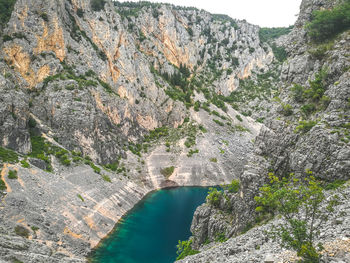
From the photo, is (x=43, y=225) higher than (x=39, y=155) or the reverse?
the reverse

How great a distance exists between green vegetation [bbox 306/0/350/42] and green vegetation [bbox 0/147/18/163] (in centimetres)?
5054

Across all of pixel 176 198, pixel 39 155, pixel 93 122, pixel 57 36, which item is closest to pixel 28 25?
pixel 57 36

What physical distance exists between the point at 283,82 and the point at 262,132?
9.47 meters

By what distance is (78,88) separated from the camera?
64.2m

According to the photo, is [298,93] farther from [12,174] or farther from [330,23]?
[12,174]

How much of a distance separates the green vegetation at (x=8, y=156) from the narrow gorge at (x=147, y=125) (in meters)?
0.24

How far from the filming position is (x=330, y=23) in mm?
31078

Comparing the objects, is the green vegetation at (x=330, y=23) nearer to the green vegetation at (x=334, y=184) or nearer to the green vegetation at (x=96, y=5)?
the green vegetation at (x=334, y=184)

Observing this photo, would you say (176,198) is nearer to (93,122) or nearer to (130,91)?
(93,122)

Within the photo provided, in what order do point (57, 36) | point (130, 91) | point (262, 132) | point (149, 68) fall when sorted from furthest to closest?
point (149, 68)
point (130, 91)
point (57, 36)
point (262, 132)

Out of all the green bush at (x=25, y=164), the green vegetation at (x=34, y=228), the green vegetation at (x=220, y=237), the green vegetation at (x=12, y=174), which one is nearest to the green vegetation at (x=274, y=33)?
the green vegetation at (x=220, y=237)

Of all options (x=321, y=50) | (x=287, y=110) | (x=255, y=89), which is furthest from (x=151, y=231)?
(x=255, y=89)

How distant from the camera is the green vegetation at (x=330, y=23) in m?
30.2

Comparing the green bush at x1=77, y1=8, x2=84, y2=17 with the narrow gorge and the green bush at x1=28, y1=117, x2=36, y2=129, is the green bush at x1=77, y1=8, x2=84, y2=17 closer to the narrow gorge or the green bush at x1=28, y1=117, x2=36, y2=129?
the narrow gorge
